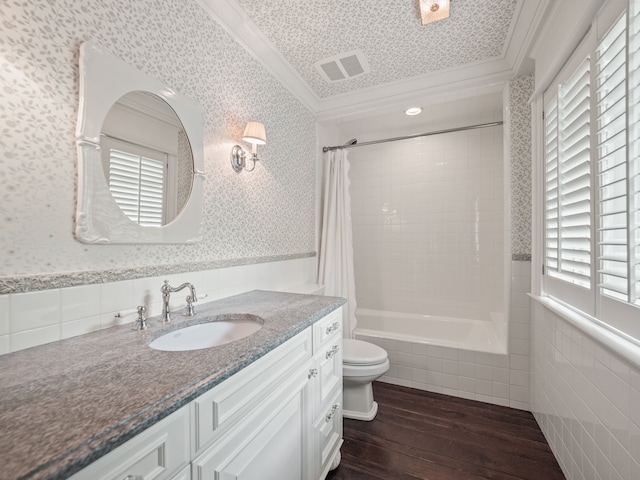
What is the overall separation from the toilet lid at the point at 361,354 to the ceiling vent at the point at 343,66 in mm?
2059

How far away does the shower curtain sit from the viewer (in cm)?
260

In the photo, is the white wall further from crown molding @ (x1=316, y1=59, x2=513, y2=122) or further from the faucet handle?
the faucet handle

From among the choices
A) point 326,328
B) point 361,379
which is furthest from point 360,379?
point 326,328

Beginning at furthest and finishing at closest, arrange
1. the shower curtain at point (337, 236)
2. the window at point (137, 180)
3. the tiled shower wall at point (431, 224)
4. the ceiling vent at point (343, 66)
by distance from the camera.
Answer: the tiled shower wall at point (431, 224)
the shower curtain at point (337, 236)
the ceiling vent at point (343, 66)
the window at point (137, 180)

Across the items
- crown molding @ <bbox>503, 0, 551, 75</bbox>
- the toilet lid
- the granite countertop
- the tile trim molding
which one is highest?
crown molding @ <bbox>503, 0, 551, 75</bbox>

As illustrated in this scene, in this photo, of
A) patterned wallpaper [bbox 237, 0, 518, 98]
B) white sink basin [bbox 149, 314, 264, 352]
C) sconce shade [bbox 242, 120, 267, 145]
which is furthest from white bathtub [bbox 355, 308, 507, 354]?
patterned wallpaper [bbox 237, 0, 518, 98]

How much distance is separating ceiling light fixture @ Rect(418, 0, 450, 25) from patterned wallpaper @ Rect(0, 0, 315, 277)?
3.38 ft

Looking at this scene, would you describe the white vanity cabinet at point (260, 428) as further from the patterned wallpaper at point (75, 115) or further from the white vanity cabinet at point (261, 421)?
the patterned wallpaper at point (75, 115)

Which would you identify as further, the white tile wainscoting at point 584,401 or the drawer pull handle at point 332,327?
the drawer pull handle at point 332,327

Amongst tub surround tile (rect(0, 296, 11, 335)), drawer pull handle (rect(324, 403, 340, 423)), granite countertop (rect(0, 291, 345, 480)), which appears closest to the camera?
granite countertop (rect(0, 291, 345, 480))

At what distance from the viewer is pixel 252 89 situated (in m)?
1.82

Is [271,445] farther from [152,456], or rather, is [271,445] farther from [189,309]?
[189,309]

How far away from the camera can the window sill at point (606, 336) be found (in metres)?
0.87

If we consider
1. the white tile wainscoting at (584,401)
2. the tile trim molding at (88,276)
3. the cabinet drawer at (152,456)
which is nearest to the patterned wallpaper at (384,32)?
the tile trim molding at (88,276)
